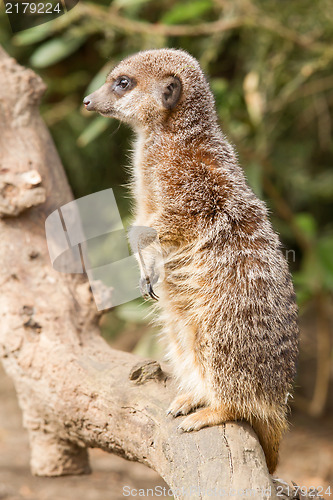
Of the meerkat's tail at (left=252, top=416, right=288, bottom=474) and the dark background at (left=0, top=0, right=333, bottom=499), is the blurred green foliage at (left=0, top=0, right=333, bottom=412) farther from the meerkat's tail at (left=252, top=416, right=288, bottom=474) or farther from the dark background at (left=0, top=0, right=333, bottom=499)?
the meerkat's tail at (left=252, top=416, right=288, bottom=474)

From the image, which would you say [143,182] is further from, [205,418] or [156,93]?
[205,418]

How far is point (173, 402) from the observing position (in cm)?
191

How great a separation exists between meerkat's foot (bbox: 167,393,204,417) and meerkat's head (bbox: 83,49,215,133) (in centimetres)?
101

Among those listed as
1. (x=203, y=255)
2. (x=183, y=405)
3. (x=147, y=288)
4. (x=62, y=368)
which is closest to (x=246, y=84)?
(x=203, y=255)

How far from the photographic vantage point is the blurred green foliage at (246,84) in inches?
145

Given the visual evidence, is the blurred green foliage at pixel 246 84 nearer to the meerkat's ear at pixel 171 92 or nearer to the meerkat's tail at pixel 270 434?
the meerkat's ear at pixel 171 92

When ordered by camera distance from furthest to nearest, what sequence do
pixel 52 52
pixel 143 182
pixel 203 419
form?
pixel 52 52, pixel 143 182, pixel 203 419

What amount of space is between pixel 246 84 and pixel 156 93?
2.24 meters

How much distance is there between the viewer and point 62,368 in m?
2.13

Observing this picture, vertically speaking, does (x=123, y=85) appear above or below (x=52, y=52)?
below

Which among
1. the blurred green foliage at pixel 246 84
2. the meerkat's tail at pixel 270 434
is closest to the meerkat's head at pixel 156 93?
the blurred green foliage at pixel 246 84

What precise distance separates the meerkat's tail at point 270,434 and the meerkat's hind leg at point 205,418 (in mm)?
143

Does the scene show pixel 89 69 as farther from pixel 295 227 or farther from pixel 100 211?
pixel 100 211

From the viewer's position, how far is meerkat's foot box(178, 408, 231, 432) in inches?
70.0
